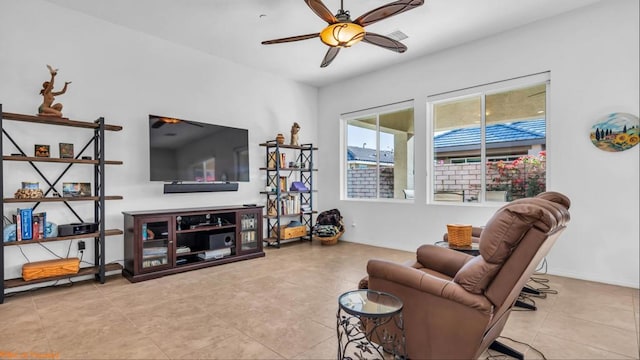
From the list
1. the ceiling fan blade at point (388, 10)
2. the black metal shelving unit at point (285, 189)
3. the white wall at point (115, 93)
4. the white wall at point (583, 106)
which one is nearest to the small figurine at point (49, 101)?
the white wall at point (115, 93)

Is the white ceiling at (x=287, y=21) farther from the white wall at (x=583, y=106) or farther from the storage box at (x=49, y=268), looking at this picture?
the storage box at (x=49, y=268)

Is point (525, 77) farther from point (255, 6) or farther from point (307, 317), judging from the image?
point (307, 317)

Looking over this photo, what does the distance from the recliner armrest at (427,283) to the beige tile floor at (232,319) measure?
2.21 feet

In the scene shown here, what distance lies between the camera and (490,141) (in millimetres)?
4488

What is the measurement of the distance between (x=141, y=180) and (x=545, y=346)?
4.52 m

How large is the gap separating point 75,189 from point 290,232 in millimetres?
3112

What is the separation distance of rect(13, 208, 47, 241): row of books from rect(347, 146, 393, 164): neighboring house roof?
4.61m

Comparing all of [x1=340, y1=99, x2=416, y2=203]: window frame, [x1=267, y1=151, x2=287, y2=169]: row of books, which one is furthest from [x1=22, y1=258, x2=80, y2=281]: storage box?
[x1=340, y1=99, x2=416, y2=203]: window frame

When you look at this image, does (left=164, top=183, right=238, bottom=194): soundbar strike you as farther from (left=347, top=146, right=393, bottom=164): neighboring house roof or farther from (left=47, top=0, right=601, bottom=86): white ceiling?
(left=347, top=146, right=393, bottom=164): neighboring house roof

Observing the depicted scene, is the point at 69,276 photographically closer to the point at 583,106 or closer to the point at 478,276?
the point at 478,276

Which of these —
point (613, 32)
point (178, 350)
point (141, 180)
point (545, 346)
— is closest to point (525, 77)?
point (613, 32)

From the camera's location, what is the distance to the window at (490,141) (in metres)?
4.12

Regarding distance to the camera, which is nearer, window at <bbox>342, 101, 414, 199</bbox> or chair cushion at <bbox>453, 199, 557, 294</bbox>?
chair cushion at <bbox>453, 199, 557, 294</bbox>

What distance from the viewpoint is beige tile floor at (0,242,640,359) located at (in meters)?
2.13
